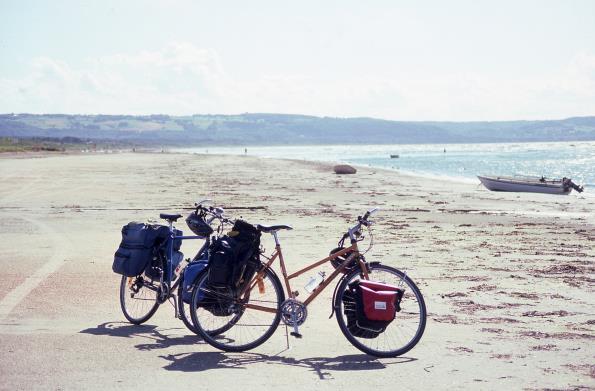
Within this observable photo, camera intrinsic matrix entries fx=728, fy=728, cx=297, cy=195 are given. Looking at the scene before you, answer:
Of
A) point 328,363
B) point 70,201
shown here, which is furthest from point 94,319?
point 70,201

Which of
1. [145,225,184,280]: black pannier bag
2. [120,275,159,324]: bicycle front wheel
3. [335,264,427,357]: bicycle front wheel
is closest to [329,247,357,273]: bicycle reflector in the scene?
[335,264,427,357]: bicycle front wheel

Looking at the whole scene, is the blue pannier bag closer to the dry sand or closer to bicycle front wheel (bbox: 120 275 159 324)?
bicycle front wheel (bbox: 120 275 159 324)

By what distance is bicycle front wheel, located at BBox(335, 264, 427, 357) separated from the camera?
6391 millimetres

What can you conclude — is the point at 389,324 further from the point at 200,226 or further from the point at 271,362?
the point at 200,226

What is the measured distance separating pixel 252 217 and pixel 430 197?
1088 cm

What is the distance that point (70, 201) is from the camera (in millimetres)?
23234

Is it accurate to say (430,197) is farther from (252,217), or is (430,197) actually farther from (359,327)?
(359,327)

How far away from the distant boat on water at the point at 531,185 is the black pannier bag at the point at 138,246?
31321mm

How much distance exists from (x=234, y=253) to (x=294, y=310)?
0.75 meters

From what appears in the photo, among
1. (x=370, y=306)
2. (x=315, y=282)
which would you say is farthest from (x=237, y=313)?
(x=370, y=306)

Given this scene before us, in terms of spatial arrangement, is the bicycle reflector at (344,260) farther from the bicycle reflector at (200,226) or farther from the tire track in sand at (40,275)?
the tire track in sand at (40,275)

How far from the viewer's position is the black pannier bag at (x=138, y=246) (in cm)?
721

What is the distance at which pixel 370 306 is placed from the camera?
6281mm

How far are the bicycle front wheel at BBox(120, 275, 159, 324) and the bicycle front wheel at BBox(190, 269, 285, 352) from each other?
92 centimetres
